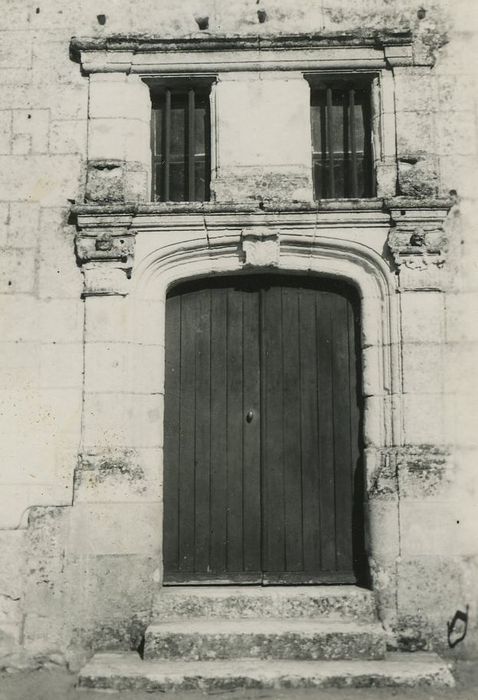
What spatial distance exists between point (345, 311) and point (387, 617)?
81.9 inches

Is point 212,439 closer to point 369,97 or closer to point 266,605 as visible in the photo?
point 266,605

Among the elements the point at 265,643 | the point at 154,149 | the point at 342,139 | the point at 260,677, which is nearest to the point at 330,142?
the point at 342,139

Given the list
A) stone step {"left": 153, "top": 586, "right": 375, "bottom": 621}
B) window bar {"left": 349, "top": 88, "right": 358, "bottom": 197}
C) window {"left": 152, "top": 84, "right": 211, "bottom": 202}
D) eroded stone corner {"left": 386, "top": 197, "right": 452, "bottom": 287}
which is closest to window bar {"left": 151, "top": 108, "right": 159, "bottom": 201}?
window {"left": 152, "top": 84, "right": 211, "bottom": 202}

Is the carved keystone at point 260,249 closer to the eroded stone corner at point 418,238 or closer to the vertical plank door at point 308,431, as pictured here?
the vertical plank door at point 308,431

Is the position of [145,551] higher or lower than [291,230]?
lower

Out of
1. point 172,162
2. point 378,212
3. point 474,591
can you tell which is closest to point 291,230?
point 378,212

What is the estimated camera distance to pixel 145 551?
4859 millimetres

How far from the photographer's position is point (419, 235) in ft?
16.8

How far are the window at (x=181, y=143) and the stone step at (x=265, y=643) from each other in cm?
294

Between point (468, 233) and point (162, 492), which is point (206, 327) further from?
point (468, 233)

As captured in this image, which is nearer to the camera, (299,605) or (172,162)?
(299,605)

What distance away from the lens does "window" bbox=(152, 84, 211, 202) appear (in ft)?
17.7

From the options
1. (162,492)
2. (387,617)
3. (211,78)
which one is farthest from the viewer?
(211,78)

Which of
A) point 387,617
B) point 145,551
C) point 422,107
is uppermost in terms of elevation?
point 422,107
